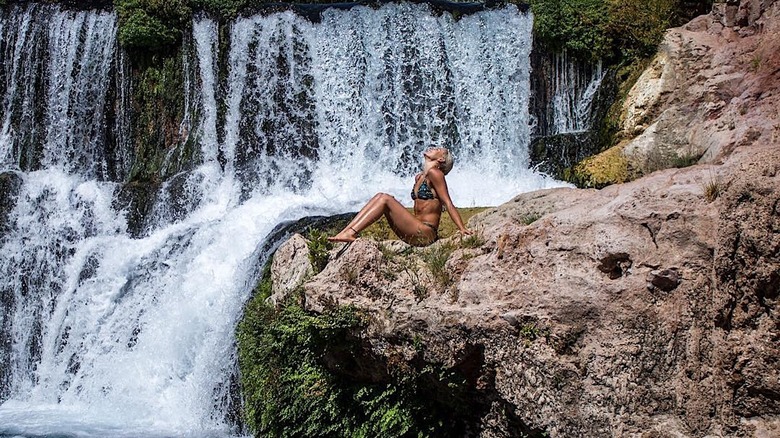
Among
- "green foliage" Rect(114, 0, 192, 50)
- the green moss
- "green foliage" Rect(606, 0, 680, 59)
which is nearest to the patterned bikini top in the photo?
"green foliage" Rect(606, 0, 680, 59)

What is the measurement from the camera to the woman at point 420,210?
7938 millimetres

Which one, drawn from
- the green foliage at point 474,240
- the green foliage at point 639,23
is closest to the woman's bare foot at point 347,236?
the green foliage at point 474,240

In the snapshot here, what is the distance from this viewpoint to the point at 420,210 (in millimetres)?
8289

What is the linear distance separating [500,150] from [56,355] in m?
8.50

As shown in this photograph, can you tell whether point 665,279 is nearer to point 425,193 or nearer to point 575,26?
point 425,193

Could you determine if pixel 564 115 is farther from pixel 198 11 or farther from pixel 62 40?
pixel 62 40

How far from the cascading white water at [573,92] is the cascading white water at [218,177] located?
0.63m

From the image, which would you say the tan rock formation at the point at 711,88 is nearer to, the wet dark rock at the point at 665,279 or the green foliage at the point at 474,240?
the green foliage at the point at 474,240

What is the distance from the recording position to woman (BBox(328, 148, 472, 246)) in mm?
7938

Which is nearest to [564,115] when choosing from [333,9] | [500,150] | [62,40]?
[500,150]

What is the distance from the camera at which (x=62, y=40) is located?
1997 cm

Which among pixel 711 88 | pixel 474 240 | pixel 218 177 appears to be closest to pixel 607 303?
pixel 474 240

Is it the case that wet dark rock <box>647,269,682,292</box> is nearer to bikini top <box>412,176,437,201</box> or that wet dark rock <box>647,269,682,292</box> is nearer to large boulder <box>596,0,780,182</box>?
bikini top <box>412,176,437,201</box>

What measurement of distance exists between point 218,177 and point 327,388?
1051cm
